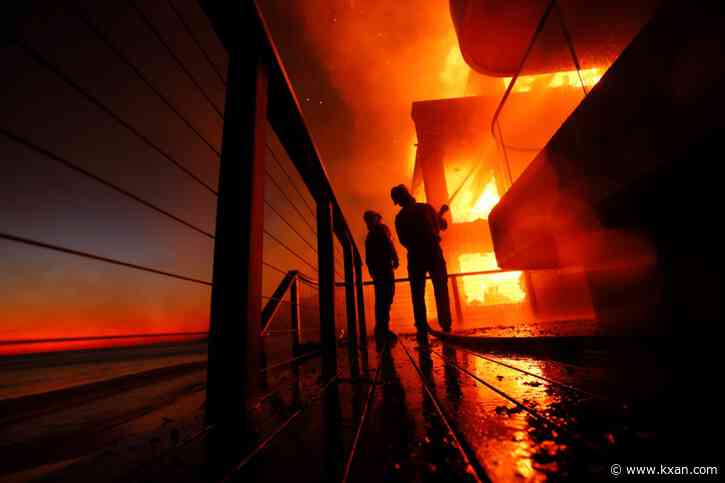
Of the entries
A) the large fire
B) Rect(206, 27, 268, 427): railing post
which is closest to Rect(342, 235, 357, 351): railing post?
Rect(206, 27, 268, 427): railing post

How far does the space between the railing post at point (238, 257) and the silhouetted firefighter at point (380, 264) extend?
2.35 meters

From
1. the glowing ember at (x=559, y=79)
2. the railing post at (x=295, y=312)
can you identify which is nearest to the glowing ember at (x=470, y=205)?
the glowing ember at (x=559, y=79)

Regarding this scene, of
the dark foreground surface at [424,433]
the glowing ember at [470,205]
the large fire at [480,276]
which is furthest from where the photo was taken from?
the large fire at [480,276]

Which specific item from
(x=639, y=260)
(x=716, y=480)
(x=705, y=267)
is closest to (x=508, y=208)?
(x=639, y=260)

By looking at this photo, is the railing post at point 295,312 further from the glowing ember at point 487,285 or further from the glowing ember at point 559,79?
the glowing ember at point 487,285

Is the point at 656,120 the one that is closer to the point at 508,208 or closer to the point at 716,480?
the point at 716,480

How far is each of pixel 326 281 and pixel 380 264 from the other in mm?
1679

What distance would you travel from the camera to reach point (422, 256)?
8.52ft

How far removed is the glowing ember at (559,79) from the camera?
1449 mm

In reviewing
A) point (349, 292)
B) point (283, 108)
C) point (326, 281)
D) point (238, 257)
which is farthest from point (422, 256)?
point (238, 257)

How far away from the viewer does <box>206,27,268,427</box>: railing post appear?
0.55m

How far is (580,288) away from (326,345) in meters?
3.16

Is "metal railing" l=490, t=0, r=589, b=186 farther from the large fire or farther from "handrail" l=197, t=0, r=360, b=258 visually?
the large fire

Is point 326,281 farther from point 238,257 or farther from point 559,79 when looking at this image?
point 559,79
